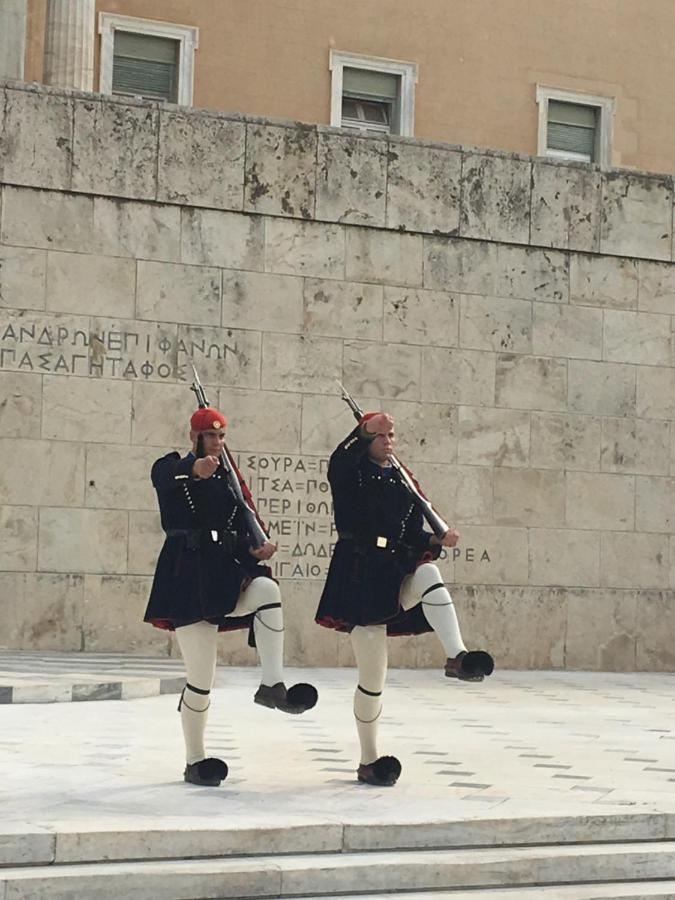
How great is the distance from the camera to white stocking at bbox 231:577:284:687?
7910 millimetres

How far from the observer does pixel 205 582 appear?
7.93 metres

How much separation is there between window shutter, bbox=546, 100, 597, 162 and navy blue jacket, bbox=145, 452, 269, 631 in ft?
64.9

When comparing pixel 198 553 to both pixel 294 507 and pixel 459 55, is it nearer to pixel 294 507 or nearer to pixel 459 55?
pixel 294 507

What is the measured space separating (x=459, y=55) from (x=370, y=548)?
1899 centimetres

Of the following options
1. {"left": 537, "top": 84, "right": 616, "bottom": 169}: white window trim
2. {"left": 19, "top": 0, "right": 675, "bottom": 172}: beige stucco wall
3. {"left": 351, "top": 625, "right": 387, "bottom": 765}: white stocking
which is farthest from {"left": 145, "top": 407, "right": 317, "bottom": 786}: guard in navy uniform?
{"left": 537, "top": 84, "right": 616, "bottom": 169}: white window trim

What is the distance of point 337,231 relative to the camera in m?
16.0

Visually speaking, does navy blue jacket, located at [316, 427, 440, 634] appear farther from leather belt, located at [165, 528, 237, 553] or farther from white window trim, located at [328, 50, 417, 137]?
white window trim, located at [328, 50, 417, 137]

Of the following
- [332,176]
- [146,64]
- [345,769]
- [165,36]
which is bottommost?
[345,769]

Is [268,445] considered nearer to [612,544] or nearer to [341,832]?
[612,544]

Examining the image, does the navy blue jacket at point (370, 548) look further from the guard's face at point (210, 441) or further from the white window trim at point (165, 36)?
the white window trim at point (165, 36)

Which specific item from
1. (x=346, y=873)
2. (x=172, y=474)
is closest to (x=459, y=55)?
(x=172, y=474)

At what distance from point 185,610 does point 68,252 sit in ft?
25.3

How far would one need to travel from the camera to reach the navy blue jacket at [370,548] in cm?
820

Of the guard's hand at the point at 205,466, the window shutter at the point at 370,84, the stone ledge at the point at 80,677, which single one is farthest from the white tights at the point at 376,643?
the window shutter at the point at 370,84
